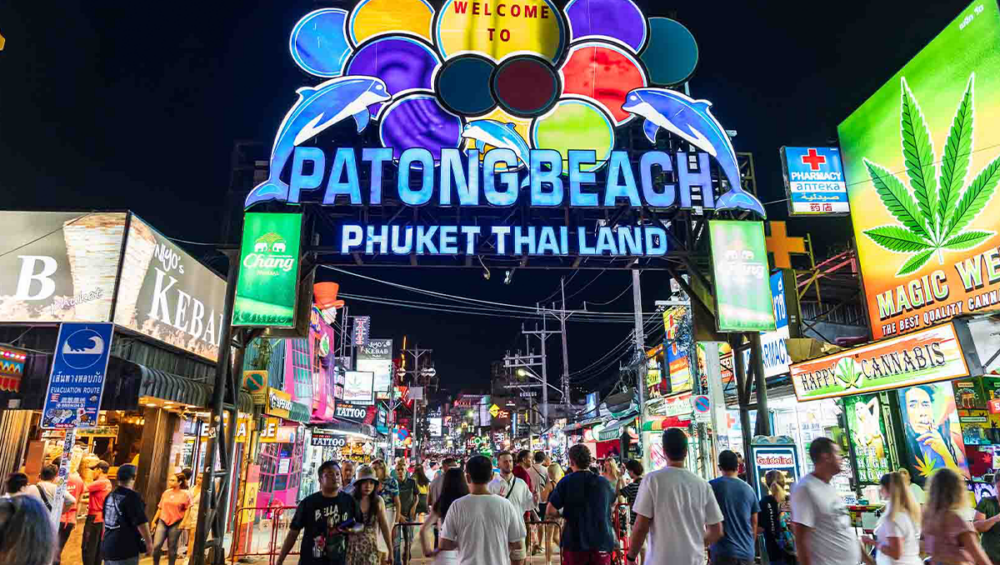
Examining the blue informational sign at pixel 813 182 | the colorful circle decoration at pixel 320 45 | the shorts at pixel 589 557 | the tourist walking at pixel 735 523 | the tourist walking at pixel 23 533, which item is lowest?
the shorts at pixel 589 557

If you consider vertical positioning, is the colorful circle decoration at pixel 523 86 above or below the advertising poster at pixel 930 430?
above

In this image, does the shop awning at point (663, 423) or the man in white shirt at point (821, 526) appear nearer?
the man in white shirt at point (821, 526)

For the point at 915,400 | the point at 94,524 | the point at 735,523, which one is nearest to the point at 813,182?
the point at 915,400

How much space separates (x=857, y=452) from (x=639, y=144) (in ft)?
32.3

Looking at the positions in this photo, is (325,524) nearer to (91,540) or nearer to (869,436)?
(91,540)

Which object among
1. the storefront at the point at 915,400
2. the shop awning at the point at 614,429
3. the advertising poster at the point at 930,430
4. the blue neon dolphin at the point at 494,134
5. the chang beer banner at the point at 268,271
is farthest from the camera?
the shop awning at the point at 614,429

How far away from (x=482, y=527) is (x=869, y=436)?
14073 mm

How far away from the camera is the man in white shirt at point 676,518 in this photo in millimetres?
4867

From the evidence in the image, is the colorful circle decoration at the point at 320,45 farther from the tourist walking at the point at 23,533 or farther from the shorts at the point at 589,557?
the tourist walking at the point at 23,533

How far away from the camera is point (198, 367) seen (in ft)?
50.2

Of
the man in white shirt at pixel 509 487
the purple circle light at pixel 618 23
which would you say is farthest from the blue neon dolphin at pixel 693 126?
the man in white shirt at pixel 509 487

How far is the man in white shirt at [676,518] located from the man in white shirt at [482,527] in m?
0.99

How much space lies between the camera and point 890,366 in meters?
11.9

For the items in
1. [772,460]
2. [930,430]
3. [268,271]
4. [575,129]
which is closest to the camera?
[772,460]
